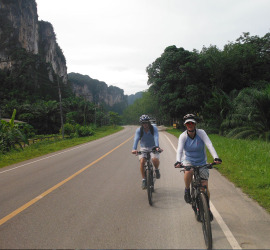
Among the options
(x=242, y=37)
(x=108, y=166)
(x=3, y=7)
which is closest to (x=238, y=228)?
(x=108, y=166)

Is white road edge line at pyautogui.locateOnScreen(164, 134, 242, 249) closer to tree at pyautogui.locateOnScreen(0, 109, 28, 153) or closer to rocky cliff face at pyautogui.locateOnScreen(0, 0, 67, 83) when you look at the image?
tree at pyautogui.locateOnScreen(0, 109, 28, 153)

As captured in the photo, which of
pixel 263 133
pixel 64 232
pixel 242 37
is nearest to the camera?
pixel 64 232

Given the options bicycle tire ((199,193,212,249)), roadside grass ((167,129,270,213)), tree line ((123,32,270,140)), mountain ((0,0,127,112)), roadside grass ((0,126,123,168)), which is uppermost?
mountain ((0,0,127,112))

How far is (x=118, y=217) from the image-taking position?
430 cm

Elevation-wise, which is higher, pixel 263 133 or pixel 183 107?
pixel 183 107

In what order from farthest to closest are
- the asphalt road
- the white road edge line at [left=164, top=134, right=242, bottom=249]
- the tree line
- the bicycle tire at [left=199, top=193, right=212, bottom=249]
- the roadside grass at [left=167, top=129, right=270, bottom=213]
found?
the tree line, the roadside grass at [left=167, top=129, right=270, bottom=213], the asphalt road, the white road edge line at [left=164, top=134, right=242, bottom=249], the bicycle tire at [left=199, top=193, right=212, bottom=249]

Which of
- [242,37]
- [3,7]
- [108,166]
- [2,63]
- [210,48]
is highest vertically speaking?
[3,7]

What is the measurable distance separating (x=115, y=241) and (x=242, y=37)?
4163cm

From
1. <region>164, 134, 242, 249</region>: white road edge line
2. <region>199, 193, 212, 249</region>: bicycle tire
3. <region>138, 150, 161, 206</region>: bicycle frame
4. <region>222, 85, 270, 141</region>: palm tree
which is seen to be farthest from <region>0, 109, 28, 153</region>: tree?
<region>199, 193, 212, 249</region>: bicycle tire

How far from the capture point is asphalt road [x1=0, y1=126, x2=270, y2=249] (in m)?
3.43

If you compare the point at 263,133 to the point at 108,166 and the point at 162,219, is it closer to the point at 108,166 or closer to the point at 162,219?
the point at 108,166

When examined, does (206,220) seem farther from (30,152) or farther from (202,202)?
(30,152)

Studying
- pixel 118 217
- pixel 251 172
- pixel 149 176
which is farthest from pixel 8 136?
pixel 251 172

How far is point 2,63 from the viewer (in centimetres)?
8019
